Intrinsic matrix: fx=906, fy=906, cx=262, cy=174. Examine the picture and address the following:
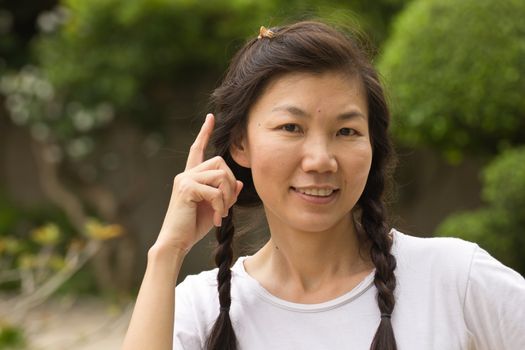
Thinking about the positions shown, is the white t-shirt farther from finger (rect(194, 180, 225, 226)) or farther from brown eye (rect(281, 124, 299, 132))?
brown eye (rect(281, 124, 299, 132))

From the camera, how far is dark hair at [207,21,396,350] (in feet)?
6.32

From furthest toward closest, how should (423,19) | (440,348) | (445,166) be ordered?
(445,166)
(423,19)
(440,348)

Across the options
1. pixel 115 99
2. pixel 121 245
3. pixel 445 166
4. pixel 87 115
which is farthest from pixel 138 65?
pixel 445 166

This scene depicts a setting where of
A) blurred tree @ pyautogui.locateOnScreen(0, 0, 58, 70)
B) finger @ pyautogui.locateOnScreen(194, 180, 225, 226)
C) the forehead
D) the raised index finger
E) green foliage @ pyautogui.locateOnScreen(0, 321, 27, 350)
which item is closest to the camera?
the forehead

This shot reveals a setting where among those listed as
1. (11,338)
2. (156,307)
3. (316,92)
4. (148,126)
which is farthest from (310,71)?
(148,126)

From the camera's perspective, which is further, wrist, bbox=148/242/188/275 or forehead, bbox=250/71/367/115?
wrist, bbox=148/242/188/275

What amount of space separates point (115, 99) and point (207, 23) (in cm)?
115

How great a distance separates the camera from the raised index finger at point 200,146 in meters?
2.11

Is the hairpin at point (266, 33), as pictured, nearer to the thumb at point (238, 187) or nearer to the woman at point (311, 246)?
the woman at point (311, 246)

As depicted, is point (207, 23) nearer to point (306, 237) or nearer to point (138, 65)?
point (138, 65)

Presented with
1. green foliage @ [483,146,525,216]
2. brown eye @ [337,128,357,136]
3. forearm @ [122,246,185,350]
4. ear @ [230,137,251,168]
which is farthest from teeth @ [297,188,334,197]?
green foliage @ [483,146,525,216]

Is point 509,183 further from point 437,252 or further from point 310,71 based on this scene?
point 310,71

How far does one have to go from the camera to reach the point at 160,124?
985 centimetres

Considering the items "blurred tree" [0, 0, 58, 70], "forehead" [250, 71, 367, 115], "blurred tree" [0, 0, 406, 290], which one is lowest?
"forehead" [250, 71, 367, 115]
